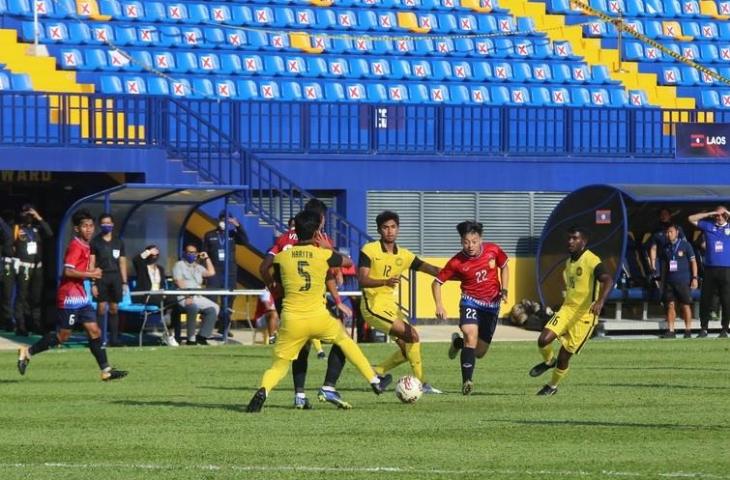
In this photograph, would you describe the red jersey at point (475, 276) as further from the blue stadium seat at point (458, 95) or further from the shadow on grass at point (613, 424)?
the blue stadium seat at point (458, 95)

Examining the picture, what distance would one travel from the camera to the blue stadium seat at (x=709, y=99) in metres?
37.5

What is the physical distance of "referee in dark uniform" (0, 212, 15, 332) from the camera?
89.0 ft

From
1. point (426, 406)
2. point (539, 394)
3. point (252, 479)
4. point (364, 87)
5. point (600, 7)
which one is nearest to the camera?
point (252, 479)

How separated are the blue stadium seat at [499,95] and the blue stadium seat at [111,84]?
7.82 m

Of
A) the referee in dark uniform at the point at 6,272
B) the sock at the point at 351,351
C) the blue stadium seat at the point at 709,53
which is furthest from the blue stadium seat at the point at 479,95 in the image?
the sock at the point at 351,351

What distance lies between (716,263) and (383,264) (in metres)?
12.1

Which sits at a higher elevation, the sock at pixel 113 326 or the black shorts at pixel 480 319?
the black shorts at pixel 480 319

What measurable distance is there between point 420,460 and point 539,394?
5.61 m

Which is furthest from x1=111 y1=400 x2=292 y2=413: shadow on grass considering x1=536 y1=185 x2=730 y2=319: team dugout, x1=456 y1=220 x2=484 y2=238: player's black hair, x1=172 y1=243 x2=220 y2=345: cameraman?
x1=536 y1=185 x2=730 y2=319: team dugout

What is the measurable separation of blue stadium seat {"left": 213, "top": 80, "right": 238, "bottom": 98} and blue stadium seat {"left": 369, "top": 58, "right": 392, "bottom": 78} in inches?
130

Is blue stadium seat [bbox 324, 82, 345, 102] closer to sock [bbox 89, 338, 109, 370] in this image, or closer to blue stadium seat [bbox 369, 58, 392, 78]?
blue stadium seat [bbox 369, 58, 392, 78]

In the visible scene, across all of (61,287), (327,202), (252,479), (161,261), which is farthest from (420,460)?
(327,202)

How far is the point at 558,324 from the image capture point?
17344mm

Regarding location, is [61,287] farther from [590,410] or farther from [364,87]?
[364,87]
